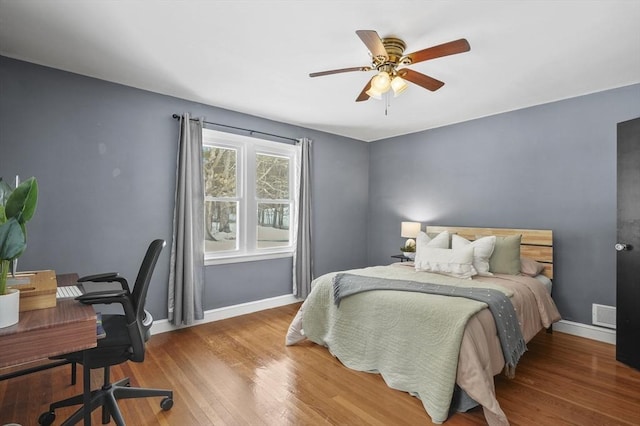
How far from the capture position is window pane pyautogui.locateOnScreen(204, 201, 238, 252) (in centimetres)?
389

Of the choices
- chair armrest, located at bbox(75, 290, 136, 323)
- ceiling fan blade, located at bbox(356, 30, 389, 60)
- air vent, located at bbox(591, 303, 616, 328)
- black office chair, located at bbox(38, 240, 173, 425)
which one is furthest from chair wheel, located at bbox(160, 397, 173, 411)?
air vent, located at bbox(591, 303, 616, 328)

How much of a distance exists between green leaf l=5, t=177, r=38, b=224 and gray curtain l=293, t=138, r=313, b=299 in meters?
3.35

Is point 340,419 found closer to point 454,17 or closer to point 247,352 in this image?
point 247,352

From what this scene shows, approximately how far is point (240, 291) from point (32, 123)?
102 inches

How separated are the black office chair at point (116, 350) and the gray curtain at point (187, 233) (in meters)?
1.27

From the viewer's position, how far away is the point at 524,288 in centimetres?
291

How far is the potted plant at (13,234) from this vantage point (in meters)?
1.16

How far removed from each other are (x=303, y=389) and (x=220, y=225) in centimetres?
226

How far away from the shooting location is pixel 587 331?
3324 mm

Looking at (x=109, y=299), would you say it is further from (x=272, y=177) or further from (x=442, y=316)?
(x=272, y=177)

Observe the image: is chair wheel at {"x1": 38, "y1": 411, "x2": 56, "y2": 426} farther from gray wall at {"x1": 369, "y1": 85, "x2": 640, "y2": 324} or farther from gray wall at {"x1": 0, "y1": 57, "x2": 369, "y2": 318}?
gray wall at {"x1": 369, "y1": 85, "x2": 640, "y2": 324}

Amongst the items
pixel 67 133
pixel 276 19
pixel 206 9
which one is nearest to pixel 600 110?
pixel 276 19

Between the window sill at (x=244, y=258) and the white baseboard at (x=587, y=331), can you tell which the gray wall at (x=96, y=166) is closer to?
the window sill at (x=244, y=258)

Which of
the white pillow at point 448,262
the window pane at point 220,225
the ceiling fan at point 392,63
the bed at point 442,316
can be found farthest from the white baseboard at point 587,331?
the window pane at point 220,225
